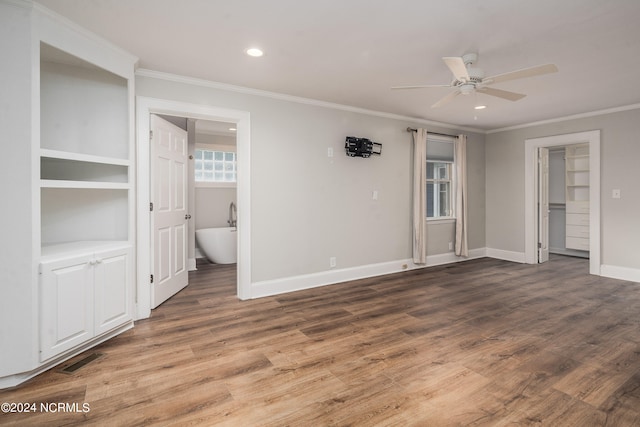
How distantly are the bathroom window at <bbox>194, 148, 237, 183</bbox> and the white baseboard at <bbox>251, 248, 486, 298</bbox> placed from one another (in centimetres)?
336

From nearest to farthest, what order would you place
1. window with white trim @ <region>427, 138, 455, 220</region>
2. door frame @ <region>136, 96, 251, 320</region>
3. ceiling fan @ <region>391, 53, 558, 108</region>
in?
ceiling fan @ <region>391, 53, 558, 108</region> → door frame @ <region>136, 96, 251, 320</region> → window with white trim @ <region>427, 138, 455, 220</region>

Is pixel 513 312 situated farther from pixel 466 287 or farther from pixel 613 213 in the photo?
pixel 613 213

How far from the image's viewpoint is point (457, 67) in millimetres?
2506

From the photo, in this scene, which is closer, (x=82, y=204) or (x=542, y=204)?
(x=82, y=204)

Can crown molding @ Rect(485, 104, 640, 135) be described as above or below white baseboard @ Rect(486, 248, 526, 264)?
above

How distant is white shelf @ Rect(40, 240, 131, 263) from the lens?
229 centimetres

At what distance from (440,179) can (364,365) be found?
14.4ft

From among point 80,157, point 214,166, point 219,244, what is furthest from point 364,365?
point 214,166

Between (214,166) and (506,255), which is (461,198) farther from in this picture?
(214,166)

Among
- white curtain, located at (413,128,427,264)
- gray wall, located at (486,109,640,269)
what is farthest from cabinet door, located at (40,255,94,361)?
gray wall, located at (486,109,640,269)

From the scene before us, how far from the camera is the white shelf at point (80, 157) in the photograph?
7.38 feet

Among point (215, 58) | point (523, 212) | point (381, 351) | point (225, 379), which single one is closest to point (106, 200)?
point (215, 58)

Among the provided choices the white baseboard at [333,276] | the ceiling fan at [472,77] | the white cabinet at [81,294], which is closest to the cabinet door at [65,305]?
the white cabinet at [81,294]

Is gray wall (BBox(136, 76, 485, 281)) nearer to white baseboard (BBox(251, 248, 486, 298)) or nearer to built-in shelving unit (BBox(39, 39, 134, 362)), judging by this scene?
white baseboard (BBox(251, 248, 486, 298))
